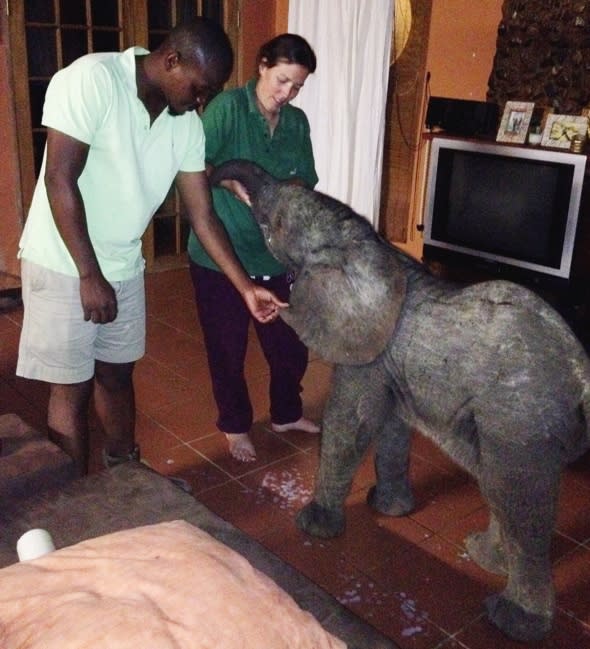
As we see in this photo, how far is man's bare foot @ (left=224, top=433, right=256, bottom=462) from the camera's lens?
102 inches

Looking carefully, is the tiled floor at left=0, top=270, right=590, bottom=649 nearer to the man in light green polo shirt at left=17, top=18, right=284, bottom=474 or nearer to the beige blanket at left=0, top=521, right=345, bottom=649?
the man in light green polo shirt at left=17, top=18, right=284, bottom=474

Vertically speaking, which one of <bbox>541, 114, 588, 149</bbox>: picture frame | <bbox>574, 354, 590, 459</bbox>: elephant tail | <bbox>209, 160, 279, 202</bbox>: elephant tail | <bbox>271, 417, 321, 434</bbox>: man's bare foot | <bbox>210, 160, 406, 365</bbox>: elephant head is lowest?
<bbox>271, 417, 321, 434</bbox>: man's bare foot

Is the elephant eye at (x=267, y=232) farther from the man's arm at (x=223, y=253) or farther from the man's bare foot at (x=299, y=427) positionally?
the man's bare foot at (x=299, y=427)

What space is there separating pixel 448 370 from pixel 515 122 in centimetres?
251

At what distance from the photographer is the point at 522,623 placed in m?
1.79

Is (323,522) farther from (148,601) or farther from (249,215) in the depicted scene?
(148,601)

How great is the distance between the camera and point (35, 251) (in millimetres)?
1824

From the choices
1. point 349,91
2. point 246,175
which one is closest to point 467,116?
point 349,91

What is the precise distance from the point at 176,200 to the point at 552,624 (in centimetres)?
398

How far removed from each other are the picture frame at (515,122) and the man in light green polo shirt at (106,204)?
2.22m

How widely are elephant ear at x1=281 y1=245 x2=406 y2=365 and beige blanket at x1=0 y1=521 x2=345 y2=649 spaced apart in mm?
873

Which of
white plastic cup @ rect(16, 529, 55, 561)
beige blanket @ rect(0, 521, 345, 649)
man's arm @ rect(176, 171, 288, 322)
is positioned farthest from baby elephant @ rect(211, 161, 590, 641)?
white plastic cup @ rect(16, 529, 55, 561)

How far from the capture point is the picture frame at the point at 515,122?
376 cm

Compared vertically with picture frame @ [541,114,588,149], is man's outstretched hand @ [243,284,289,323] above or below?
below
